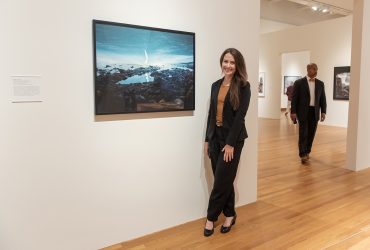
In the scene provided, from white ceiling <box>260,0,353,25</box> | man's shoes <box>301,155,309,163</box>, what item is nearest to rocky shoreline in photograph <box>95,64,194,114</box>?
man's shoes <box>301,155,309,163</box>

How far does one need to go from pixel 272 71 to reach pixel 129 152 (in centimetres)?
1130

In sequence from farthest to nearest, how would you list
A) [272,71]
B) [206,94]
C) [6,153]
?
[272,71] → [206,94] → [6,153]

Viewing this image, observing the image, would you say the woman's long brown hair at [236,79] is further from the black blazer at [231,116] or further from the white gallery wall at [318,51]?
the white gallery wall at [318,51]

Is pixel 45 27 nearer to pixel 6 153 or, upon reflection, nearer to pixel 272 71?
pixel 6 153

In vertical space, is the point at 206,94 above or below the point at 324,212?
above

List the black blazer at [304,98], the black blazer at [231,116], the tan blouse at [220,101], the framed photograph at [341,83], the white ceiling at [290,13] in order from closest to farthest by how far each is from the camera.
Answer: the black blazer at [231,116] → the tan blouse at [220,101] → the black blazer at [304,98] → the framed photograph at [341,83] → the white ceiling at [290,13]

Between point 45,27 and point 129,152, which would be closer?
point 45,27

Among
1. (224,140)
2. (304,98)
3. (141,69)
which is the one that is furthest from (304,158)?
(141,69)

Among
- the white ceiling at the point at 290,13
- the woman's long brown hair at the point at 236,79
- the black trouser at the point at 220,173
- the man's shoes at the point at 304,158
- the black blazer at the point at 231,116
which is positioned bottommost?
the man's shoes at the point at 304,158

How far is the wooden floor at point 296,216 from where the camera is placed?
2938mm

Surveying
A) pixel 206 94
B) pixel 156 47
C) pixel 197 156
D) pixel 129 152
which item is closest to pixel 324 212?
pixel 197 156

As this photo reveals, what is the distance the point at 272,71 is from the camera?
13.2 m

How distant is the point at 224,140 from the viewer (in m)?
3.04

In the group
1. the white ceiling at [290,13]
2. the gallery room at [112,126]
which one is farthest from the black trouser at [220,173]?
the white ceiling at [290,13]
